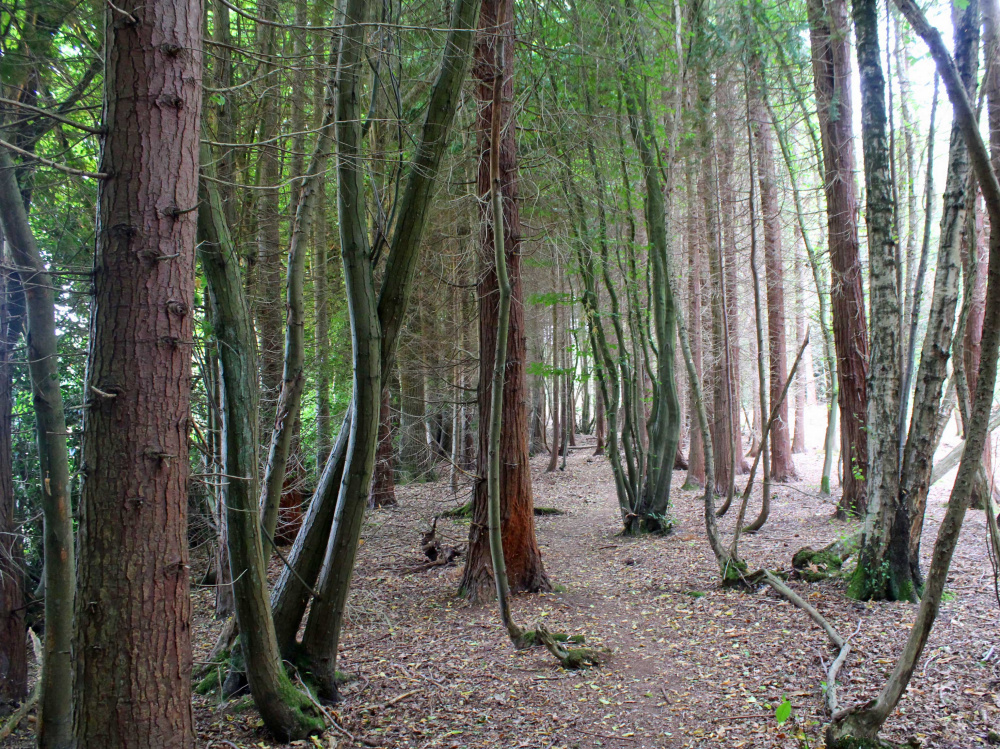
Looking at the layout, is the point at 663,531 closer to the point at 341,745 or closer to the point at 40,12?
the point at 341,745

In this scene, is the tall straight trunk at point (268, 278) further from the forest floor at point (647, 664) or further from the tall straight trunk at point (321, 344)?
the forest floor at point (647, 664)

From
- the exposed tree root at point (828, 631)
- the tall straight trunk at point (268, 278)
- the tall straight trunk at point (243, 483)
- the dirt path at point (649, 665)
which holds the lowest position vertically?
the dirt path at point (649, 665)

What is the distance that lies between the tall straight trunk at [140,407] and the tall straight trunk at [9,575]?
315 cm

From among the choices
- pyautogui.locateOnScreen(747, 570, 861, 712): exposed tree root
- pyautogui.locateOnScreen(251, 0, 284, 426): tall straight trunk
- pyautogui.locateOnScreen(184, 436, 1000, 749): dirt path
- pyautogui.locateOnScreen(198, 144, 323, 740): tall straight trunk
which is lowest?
pyautogui.locateOnScreen(184, 436, 1000, 749): dirt path

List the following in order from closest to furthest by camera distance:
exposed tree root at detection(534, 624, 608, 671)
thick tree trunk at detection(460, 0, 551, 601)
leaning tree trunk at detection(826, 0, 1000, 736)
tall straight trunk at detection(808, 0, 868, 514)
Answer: leaning tree trunk at detection(826, 0, 1000, 736) < exposed tree root at detection(534, 624, 608, 671) < thick tree trunk at detection(460, 0, 551, 601) < tall straight trunk at detection(808, 0, 868, 514)

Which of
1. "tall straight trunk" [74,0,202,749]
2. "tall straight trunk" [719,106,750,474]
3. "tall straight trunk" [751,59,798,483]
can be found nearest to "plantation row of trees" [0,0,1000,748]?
"tall straight trunk" [74,0,202,749]

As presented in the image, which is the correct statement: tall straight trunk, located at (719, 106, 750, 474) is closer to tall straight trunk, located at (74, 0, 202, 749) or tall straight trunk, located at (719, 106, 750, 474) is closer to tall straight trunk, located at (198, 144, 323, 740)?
tall straight trunk, located at (198, 144, 323, 740)

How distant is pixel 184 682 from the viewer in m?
2.61

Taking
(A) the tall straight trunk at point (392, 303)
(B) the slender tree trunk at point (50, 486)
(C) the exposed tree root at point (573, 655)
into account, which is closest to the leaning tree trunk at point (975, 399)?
(C) the exposed tree root at point (573, 655)

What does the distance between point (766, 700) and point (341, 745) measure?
2543 mm

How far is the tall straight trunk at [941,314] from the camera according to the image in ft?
13.8

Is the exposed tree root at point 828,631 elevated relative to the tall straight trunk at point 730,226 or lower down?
lower down

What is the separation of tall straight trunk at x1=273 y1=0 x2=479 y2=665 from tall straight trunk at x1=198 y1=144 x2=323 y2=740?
1.81ft

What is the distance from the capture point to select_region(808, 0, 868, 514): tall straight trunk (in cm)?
811
